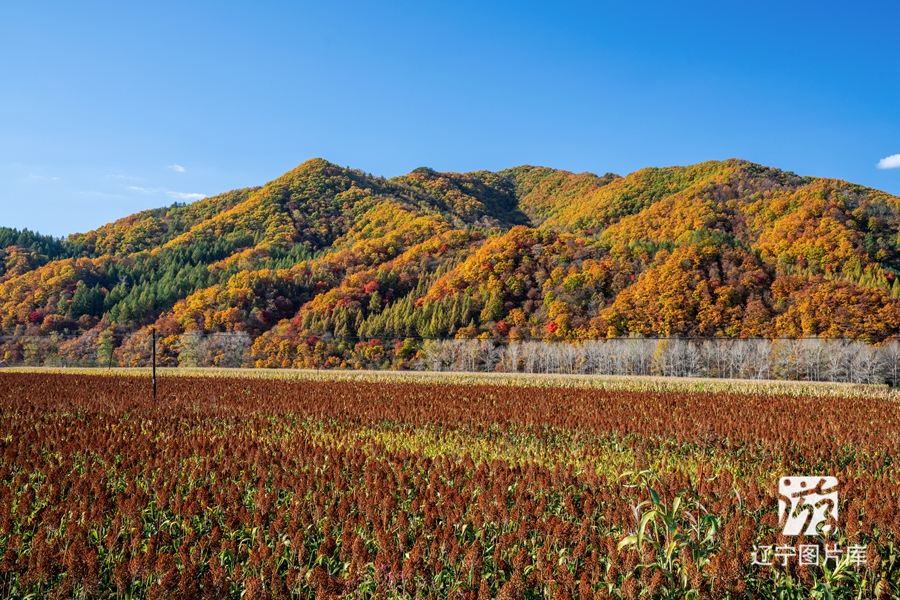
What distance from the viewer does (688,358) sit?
41812 millimetres

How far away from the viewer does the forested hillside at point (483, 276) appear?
44.3 meters

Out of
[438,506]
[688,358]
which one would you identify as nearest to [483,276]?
[688,358]

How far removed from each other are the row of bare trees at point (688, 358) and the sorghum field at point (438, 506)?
93.8 ft

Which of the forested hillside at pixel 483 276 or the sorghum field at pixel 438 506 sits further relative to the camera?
the forested hillside at pixel 483 276

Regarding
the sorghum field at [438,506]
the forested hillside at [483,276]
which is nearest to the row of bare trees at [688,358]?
the forested hillside at [483,276]

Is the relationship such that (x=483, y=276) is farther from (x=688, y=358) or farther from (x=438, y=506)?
(x=438, y=506)

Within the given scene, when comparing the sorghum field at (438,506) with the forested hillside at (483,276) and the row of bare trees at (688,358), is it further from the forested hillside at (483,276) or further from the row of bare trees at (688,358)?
the forested hillside at (483,276)

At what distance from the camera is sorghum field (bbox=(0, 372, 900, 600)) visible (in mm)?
3590

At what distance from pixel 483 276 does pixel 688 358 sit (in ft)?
63.2

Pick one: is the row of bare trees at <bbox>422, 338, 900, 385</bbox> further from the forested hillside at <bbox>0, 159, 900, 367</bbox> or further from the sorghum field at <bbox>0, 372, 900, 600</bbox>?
the sorghum field at <bbox>0, 372, 900, 600</bbox>

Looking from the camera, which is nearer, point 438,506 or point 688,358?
point 438,506

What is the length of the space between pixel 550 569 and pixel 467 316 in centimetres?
4592

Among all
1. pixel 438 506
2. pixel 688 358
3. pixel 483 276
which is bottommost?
pixel 688 358

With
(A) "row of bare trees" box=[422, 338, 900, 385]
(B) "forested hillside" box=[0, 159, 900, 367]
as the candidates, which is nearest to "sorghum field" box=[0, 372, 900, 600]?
(A) "row of bare trees" box=[422, 338, 900, 385]
